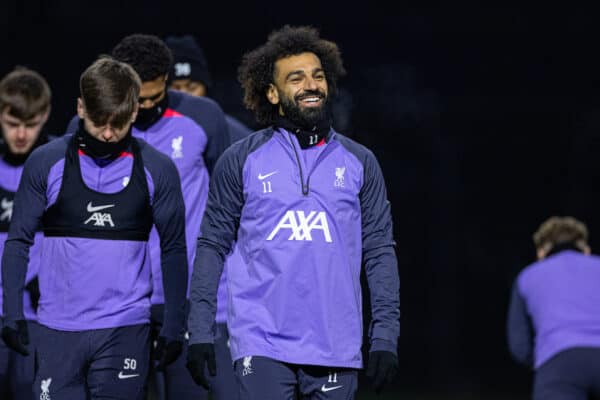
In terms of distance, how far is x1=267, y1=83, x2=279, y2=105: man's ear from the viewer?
4219mm

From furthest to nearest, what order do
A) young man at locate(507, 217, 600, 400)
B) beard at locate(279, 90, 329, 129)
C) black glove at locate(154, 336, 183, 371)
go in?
1. young man at locate(507, 217, 600, 400)
2. black glove at locate(154, 336, 183, 371)
3. beard at locate(279, 90, 329, 129)

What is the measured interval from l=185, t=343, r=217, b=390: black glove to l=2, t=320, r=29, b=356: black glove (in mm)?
705

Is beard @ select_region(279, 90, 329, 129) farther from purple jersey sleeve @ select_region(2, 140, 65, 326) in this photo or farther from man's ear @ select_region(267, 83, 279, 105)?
purple jersey sleeve @ select_region(2, 140, 65, 326)

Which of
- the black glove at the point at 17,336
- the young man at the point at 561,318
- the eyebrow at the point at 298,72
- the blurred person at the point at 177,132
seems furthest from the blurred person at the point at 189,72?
the black glove at the point at 17,336

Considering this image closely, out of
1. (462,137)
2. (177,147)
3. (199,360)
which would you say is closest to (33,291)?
(177,147)

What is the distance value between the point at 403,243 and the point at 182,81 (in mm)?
5557

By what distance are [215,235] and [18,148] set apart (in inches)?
70.7

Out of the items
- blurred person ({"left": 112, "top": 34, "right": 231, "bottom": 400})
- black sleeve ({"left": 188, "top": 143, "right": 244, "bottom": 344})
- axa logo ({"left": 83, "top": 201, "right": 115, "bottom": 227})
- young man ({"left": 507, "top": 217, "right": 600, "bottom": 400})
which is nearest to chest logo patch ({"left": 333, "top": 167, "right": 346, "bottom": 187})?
black sleeve ({"left": 188, "top": 143, "right": 244, "bottom": 344})

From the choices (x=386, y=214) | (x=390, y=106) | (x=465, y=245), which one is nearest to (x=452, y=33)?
(x=390, y=106)

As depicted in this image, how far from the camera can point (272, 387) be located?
3.76 meters

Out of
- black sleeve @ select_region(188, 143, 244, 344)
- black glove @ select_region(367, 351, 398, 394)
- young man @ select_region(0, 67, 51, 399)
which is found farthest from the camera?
young man @ select_region(0, 67, 51, 399)

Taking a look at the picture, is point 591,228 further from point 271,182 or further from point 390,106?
point 271,182

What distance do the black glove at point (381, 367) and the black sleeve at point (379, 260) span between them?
0.04m

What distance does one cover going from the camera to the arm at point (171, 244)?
434 cm
